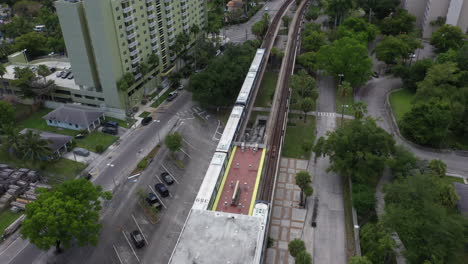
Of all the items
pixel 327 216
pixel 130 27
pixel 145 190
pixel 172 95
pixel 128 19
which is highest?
pixel 128 19

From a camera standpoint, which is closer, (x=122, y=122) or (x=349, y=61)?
(x=122, y=122)

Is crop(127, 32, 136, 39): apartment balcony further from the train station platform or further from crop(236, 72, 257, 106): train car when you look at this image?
the train station platform

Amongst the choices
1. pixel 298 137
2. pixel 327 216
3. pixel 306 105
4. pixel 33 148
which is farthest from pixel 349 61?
pixel 33 148

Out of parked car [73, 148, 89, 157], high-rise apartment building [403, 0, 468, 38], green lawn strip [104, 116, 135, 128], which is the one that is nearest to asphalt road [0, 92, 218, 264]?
green lawn strip [104, 116, 135, 128]

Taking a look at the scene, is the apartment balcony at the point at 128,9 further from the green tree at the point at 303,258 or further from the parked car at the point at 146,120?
the green tree at the point at 303,258

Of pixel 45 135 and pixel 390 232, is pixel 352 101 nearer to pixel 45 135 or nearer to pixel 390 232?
pixel 390 232

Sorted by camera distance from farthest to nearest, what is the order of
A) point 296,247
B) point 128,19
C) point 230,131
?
point 128,19
point 230,131
point 296,247

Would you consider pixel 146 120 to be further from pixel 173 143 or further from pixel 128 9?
pixel 128 9
